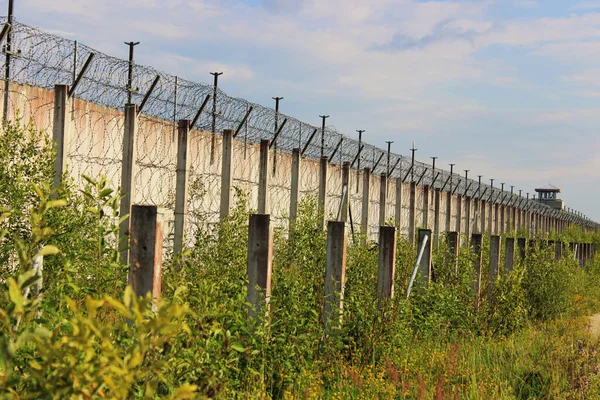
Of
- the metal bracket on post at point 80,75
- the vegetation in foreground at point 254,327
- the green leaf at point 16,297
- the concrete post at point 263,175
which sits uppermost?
the metal bracket on post at point 80,75

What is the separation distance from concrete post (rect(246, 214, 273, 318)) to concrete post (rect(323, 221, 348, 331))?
1.09 meters

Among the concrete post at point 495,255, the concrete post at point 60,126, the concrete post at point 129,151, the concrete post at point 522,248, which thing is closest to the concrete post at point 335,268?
the concrete post at point 60,126

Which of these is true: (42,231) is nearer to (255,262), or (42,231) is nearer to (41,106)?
(255,262)

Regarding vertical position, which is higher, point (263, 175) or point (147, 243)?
point (263, 175)

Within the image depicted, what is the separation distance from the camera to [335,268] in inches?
232

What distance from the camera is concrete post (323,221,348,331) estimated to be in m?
5.80

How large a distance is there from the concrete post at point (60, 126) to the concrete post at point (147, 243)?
15.4ft

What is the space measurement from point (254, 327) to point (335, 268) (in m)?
1.49

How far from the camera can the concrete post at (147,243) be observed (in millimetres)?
3477

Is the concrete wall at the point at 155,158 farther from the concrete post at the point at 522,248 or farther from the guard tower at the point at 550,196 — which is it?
the guard tower at the point at 550,196

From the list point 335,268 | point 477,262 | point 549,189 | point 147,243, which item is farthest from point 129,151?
point 549,189

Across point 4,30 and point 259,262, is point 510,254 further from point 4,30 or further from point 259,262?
point 4,30

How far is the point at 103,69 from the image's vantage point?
31.0ft

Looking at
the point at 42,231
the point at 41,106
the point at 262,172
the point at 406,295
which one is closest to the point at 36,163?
the point at 41,106
